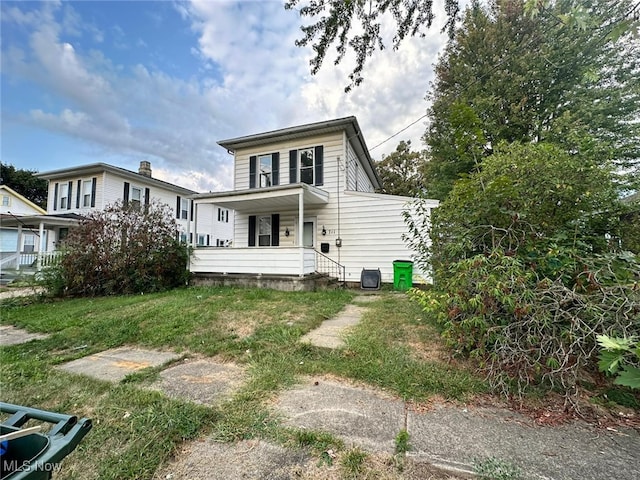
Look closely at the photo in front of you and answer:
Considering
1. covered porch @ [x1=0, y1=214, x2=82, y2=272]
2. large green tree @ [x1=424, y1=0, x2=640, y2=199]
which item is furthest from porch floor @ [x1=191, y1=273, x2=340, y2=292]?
covered porch @ [x1=0, y1=214, x2=82, y2=272]

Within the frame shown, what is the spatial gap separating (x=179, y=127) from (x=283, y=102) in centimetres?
638

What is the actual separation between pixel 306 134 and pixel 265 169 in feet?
7.06

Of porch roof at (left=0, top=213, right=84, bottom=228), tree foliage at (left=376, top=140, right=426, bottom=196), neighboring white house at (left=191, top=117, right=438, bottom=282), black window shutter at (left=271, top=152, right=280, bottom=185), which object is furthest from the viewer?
tree foliage at (left=376, top=140, right=426, bottom=196)

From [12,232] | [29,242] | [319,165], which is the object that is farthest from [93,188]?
[319,165]

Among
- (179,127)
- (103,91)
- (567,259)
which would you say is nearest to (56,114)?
(103,91)

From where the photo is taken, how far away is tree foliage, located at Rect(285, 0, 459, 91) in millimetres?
3547

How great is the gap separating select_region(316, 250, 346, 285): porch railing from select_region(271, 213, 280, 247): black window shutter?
1810mm

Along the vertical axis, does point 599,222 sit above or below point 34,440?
above

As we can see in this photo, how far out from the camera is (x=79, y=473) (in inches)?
65.6

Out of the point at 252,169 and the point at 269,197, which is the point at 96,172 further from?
the point at 269,197

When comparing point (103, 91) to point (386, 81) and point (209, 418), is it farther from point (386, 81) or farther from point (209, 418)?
point (209, 418)

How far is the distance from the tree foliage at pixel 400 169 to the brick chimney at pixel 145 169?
55.3ft

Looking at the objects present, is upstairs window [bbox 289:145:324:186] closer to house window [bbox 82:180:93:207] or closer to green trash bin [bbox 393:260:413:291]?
green trash bin [bbox 393:260:413:291]

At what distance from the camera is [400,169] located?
24.2m
